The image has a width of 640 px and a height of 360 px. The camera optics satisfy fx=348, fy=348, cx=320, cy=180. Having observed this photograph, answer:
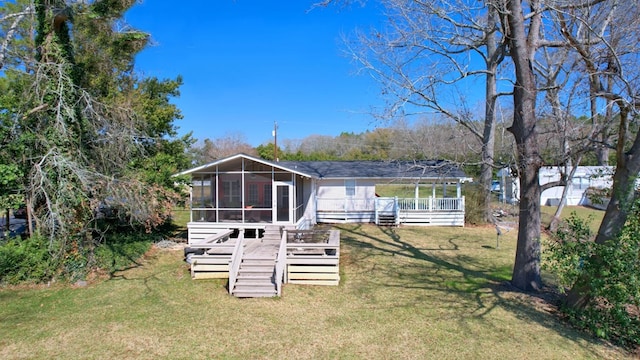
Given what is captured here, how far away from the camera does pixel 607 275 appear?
18.6ft

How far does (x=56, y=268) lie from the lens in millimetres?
8828

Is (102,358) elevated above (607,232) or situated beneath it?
situated beneath

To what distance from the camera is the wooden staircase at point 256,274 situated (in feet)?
26.2

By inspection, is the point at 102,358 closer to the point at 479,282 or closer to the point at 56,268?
the point at 56,268

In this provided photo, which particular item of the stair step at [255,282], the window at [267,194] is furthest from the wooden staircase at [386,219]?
the stair step at [255,282]

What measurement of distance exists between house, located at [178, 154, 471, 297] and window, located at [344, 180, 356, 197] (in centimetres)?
5

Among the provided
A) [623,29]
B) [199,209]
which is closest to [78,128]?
[199,209]

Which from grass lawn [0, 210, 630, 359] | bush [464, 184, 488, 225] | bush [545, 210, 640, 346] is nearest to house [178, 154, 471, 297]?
grass lawn [0, 210, 630, 359]

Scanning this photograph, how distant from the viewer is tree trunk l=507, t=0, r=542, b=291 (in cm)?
774

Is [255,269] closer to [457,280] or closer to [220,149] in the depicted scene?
[457,280]

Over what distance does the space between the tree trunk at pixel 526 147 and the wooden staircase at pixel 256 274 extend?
229 inches

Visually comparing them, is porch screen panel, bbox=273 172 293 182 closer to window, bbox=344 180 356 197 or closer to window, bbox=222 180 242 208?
window, bbox=222 180 242 208

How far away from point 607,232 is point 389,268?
5265 millimetres

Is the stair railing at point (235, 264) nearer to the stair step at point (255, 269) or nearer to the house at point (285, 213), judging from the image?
the house at point (285, 213)
